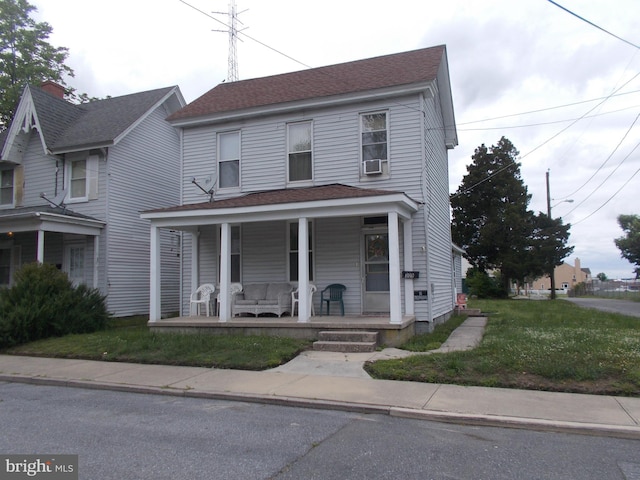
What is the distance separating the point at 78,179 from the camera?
54.2 ft

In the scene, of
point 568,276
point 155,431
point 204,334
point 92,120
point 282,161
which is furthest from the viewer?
point 568,276

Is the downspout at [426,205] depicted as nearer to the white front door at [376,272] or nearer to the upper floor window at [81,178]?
the white front door at [376,272]

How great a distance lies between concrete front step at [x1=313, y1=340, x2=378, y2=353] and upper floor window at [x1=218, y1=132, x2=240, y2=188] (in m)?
5.88

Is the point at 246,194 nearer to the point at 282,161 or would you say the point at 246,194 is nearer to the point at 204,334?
the point at 282,161

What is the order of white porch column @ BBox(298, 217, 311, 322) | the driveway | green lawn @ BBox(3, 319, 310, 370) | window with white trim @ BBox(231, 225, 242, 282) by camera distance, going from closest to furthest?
green lawn @ BBox(3, 319, 310, 370) → white porch column @ BBox(298, 217, 311, 322) → window with white trim @ BBox(231, 225, 242, 282) → the driveway

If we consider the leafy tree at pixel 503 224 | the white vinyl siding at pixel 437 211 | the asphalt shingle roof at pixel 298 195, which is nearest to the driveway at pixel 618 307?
the leafy tree at pixel 503 224

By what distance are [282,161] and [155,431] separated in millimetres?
9040

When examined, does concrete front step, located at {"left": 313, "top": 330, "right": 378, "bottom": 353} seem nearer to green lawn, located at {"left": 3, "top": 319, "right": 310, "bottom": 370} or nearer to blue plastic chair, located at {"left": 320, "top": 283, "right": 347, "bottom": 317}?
green lawn, located at {"left": 3, "top": 319, "right": 310, "bottom": 370}

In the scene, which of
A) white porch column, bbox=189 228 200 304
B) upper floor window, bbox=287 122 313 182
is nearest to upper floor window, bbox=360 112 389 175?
upper floor window, bbox=287 122 313 182

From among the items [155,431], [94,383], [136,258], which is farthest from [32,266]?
[155,431]

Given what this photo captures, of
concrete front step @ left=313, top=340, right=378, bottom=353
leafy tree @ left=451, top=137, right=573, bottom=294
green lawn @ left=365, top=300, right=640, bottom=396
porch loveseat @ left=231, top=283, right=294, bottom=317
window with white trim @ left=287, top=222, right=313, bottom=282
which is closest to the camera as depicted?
green lawn @ left=365, top=300, right=640, bottom=396

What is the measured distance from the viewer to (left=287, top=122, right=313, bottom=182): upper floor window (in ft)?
42.9

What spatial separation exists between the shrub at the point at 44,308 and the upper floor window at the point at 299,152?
6436mm

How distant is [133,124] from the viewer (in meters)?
16.8
